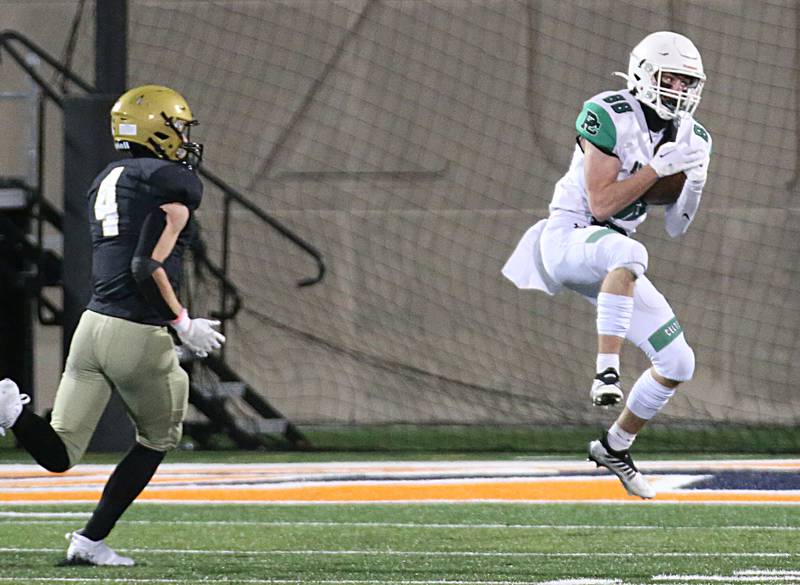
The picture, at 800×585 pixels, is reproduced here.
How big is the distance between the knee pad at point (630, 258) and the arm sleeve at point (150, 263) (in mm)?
1508

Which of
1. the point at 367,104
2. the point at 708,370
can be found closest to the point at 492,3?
the point at 367,104

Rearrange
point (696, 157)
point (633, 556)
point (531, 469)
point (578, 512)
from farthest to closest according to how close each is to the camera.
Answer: point (531, 469) < point (578, 512) < point (633, 556) < point (696, 157)

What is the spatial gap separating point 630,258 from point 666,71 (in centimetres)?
64

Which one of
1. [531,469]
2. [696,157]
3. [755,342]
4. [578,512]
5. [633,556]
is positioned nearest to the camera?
[696,157]

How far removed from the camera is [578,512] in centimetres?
841

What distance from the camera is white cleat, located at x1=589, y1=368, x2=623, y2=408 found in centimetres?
562

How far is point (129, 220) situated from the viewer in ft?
20.7

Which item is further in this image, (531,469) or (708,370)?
(708,370)

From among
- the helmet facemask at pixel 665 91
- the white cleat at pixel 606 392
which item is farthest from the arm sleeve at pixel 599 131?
the white cleat at pixel 606 392

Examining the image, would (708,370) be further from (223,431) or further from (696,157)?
(696,157)

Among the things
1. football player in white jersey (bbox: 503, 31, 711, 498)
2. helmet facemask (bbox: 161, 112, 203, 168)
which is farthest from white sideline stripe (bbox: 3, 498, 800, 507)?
helmet facemask (bbox: 161, 112, 203, 168)

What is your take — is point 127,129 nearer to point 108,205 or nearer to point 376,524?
point 108,205

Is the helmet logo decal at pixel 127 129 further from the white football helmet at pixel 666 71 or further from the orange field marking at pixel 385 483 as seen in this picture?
the orange field marking at pixel 385 483

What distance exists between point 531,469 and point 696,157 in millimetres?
4589
